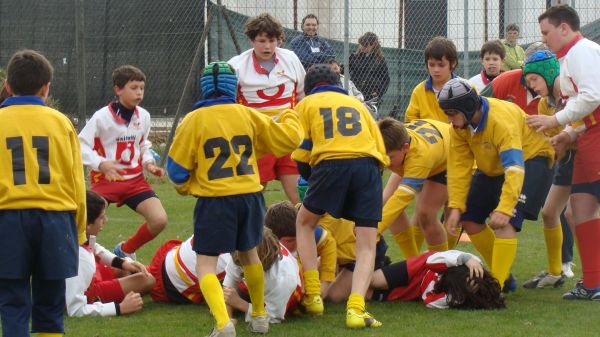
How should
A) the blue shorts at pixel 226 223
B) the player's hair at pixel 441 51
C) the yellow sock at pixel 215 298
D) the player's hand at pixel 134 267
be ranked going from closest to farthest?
the yellow sock at pixel 215 298, the blue shorts at pixel 226 223, the player's hand at pixel 134 267, the player's hair at pixel 441 51

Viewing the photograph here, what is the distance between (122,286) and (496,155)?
8.66ft

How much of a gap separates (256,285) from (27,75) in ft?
5.83

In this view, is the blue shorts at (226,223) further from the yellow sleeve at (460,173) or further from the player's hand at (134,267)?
the yellow sleeve at (460,173)

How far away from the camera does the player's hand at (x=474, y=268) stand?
624 cm

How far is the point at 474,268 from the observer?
629cm

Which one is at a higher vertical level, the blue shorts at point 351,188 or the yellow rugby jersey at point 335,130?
the yellow rugby jersey at point 335,130

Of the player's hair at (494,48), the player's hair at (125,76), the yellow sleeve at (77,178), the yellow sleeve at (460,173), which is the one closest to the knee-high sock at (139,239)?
the player's hair at (125,76)

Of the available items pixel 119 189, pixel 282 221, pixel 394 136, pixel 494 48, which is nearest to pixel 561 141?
pixel 394 136

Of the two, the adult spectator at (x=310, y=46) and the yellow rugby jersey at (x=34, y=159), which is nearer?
the yellow rugby jersey at (x=34, y=159)

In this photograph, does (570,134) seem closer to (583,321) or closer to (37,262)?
(583,321)

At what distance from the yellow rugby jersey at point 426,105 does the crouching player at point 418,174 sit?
610mm

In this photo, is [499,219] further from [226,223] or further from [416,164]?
[226,223]

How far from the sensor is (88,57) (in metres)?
16.2

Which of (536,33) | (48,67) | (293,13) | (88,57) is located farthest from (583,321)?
(88,57)
